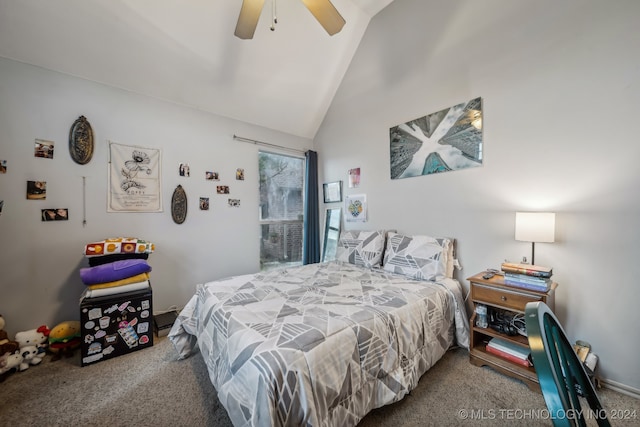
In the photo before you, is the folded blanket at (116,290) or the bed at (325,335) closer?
the bed at (325,335)

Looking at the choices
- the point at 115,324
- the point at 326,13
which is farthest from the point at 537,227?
the point at 115,324

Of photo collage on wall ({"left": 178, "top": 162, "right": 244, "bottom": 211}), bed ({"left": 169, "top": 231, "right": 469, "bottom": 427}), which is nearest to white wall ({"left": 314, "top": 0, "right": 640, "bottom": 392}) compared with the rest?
bed ({"left": 169, "top": 231, "right": 469, "bottom": 427})

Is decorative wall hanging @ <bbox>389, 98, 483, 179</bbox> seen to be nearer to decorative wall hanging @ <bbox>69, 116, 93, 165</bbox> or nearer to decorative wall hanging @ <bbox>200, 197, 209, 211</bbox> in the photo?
decorative wall hanging @ <bbox>200, 197, 209, 211</bbox>

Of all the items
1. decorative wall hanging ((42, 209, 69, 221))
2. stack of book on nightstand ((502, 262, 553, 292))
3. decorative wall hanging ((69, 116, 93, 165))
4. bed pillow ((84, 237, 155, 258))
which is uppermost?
decorative wall hanging ((69, 116, 93, 165))

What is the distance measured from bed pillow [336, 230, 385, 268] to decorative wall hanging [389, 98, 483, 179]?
2.55ft

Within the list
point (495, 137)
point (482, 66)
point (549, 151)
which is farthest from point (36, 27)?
point (549, 151)

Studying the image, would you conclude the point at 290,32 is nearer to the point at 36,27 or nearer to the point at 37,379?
the point at 36,27

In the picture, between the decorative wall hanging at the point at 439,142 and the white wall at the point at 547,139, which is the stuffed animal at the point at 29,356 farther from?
the decorative wall hanging at the point at 439,142

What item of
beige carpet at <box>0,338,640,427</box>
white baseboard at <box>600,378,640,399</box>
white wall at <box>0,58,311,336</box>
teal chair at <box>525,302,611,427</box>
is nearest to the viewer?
teal chair at <box>525,302,611,427</box>

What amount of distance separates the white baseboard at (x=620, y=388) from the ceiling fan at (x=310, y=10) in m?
3.15

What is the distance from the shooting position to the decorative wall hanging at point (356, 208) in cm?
316

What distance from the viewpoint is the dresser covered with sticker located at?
1863 mm

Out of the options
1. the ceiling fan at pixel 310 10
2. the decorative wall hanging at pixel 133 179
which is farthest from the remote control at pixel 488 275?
the decorative wall hanging at pixel 133 179

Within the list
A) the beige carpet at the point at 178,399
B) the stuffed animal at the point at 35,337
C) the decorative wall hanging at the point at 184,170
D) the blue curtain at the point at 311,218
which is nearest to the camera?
the beige carpet at the point at 178,399
